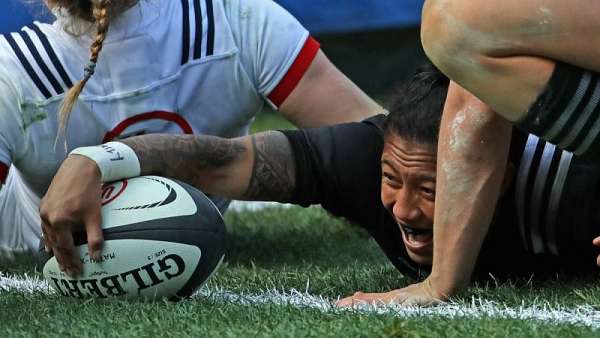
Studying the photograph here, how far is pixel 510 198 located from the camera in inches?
131

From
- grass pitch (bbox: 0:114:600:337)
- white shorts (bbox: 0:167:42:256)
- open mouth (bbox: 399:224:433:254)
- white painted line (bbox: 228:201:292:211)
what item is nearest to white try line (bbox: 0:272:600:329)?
grass pitch (bbox: 0:114:600:337)

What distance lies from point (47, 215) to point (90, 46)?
2.72 feet

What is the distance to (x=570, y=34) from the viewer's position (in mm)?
2773

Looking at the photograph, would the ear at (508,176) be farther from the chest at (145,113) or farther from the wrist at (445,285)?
the chest at (145,113)

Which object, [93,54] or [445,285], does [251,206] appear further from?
[445,285]

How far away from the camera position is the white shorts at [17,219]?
4.39 m

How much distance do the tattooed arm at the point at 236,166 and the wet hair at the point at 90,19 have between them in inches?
10.2

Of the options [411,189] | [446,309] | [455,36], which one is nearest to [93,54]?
[411,189]

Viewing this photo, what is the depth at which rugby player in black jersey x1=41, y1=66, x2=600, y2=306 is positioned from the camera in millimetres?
3242

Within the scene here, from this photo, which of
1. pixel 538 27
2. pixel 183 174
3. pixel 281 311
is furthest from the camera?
pixel 183 174

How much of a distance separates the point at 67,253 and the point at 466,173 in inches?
38.6

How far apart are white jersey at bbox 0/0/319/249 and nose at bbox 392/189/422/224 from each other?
92cm

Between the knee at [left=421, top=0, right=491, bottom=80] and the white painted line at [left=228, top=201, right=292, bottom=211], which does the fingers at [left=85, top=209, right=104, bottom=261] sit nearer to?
the knee at [left=421, top=0, right=491, bottom=80]

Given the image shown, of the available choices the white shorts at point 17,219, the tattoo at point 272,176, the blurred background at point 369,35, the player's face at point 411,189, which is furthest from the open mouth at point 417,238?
the blurred background at point 369,35
